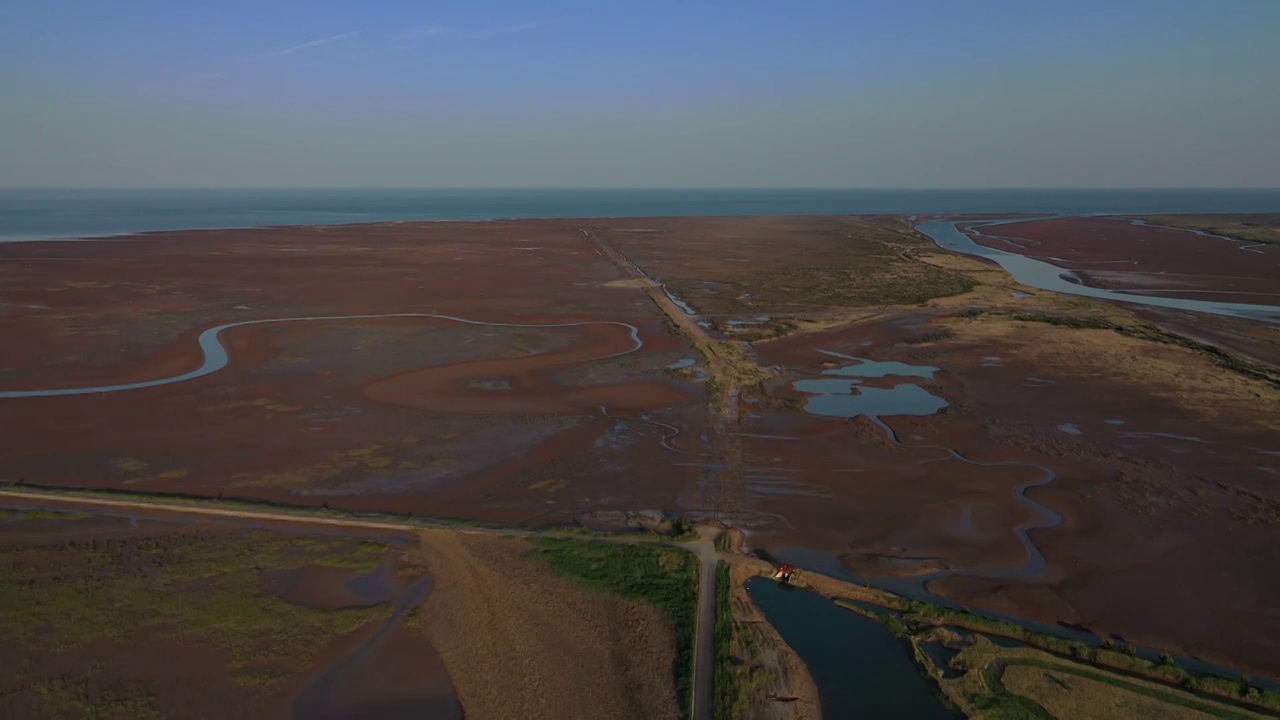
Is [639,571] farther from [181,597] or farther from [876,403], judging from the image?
[876,403]

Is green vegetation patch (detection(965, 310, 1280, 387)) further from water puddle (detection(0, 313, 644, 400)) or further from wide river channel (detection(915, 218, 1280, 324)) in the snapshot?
water puddle (detection(0, 313, 644, 400))

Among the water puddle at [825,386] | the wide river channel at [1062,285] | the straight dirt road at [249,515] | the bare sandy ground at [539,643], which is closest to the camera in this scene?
the bare sandy ground at [539,643]

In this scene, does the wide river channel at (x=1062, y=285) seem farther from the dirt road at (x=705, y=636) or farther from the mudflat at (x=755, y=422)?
the dirt road at (x=705, y=636)

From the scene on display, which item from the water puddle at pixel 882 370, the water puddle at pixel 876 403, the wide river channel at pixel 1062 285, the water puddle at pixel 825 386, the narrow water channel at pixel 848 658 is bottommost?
the narrow water channel at pixel 848 658

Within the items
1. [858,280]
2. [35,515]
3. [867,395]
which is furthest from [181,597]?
[858,280]

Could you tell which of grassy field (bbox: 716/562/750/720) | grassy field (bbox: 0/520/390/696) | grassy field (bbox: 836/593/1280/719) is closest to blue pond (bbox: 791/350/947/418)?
grassy field (bbox: 836/593/1280/719)

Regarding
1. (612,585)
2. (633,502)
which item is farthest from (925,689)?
(633,502)

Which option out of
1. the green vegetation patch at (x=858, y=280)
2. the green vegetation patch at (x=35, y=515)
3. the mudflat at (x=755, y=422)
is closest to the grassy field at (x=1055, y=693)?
the mudflat at (x=755, y=422)
